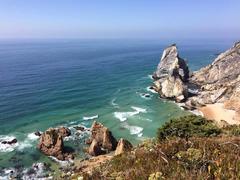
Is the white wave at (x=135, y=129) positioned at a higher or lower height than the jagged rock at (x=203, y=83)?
lower

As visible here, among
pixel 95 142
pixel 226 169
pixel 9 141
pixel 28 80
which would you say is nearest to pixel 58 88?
pixel 28 80

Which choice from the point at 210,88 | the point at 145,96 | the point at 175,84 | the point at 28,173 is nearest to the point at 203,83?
the point at 210,88

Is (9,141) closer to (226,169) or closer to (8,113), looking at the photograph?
(8,113)

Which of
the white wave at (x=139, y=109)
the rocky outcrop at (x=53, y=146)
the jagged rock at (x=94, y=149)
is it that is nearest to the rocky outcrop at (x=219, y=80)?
the white wave at (x=139, y=109)

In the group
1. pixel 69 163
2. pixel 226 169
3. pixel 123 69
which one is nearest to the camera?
pixel 226 169

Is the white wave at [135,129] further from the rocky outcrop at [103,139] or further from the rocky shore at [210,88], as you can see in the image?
the rocky shore at [210,88]

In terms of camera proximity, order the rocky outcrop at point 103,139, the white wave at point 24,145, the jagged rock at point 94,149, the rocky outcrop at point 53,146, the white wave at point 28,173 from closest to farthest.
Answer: the white wave at point 28,173
the rocky outcrop at point 53,146
the jagged rock at point 94,149
the rocky outcrop at point 103,139
the white wave at point 24,145
